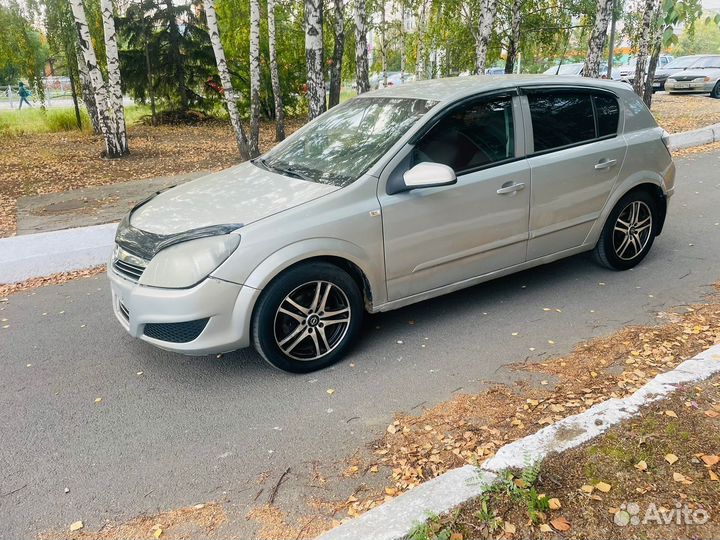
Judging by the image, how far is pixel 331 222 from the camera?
3.91 meters

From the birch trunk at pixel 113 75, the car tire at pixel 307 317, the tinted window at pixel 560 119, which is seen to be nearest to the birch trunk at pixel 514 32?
the birch trunk at pixel 113 75

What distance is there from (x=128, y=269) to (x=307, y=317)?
1.22m

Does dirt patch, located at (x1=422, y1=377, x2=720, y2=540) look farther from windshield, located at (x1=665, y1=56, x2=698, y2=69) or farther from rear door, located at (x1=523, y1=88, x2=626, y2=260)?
windshield, located at (x1=665, y1=56, x2=698, y2=69)

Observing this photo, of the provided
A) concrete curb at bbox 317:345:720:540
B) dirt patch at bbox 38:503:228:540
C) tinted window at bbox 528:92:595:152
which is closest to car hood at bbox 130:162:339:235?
dirt patch at bbox 38:503:228:540

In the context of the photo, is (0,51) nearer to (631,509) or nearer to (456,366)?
(456,366)

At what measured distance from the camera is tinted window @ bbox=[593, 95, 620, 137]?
5164mm

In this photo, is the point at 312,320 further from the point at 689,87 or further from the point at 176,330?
the point at 689,87

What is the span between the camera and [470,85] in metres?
4.67

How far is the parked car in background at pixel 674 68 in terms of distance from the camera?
79.8ft

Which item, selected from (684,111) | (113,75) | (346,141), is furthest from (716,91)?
(346,141)

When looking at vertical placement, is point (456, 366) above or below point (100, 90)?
below

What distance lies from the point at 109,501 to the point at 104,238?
15.0 feet

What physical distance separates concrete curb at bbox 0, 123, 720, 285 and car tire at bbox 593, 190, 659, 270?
5.03m

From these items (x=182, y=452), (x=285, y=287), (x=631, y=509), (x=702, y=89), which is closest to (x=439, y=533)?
(x=631, y=509)
